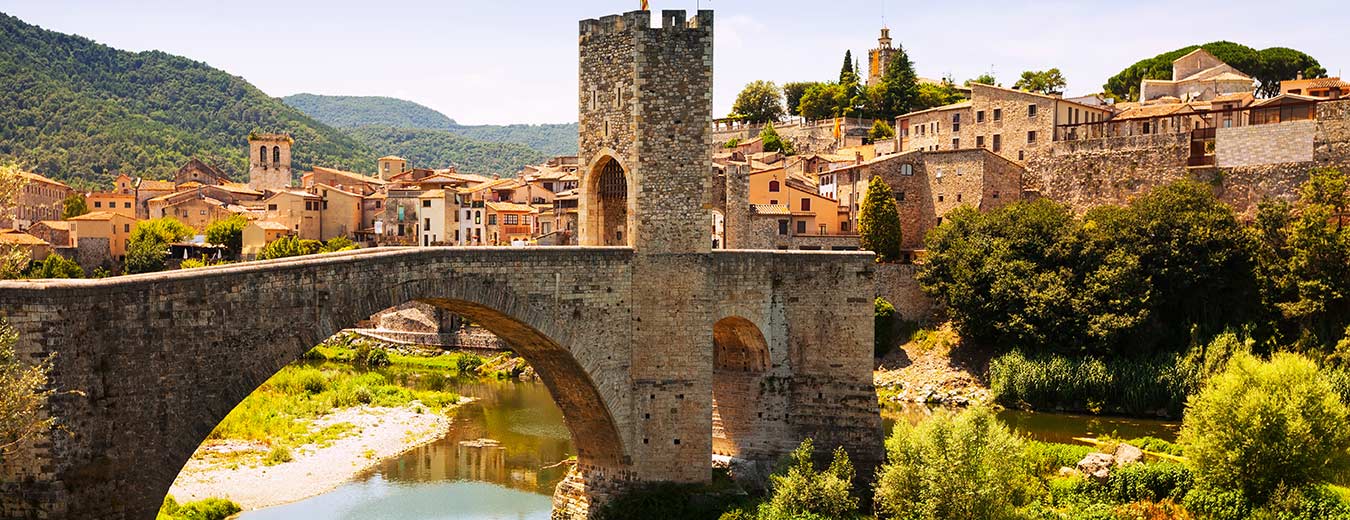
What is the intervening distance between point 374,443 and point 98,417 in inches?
685

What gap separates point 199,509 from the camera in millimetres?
21156

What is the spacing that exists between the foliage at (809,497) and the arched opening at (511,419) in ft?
8.99

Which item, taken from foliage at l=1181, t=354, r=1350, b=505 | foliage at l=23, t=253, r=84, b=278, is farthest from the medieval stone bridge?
foliage at l=23, t=253, r=84, b=278

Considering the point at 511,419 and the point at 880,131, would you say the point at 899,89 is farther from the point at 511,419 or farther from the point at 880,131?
the point at 511,419

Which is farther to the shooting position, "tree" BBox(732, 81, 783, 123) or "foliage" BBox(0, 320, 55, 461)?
"tree" BBox(732, 81, 783, 123)

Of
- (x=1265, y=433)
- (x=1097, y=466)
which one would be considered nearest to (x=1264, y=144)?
(x=1097, y=466)

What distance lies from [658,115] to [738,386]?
17.9ft

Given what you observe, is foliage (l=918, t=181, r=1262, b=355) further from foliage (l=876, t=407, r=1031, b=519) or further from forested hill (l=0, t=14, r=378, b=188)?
forested hill (l=0, t=14, r=378, b=188)

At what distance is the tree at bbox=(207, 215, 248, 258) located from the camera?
56719 millimetres

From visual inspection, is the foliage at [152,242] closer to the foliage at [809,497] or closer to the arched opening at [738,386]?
the arched opening at [738,386]

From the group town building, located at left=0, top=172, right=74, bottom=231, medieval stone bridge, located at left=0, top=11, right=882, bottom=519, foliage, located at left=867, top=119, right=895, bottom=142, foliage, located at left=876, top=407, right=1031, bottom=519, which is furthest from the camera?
foliage, located at left=867, top=119, right=895, bottom=142

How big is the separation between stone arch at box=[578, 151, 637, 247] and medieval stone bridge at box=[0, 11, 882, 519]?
0.04m

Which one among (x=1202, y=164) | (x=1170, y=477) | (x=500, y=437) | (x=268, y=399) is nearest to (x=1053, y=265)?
(x=1202, y=164)

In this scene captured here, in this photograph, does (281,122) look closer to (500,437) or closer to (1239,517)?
(500,437)
